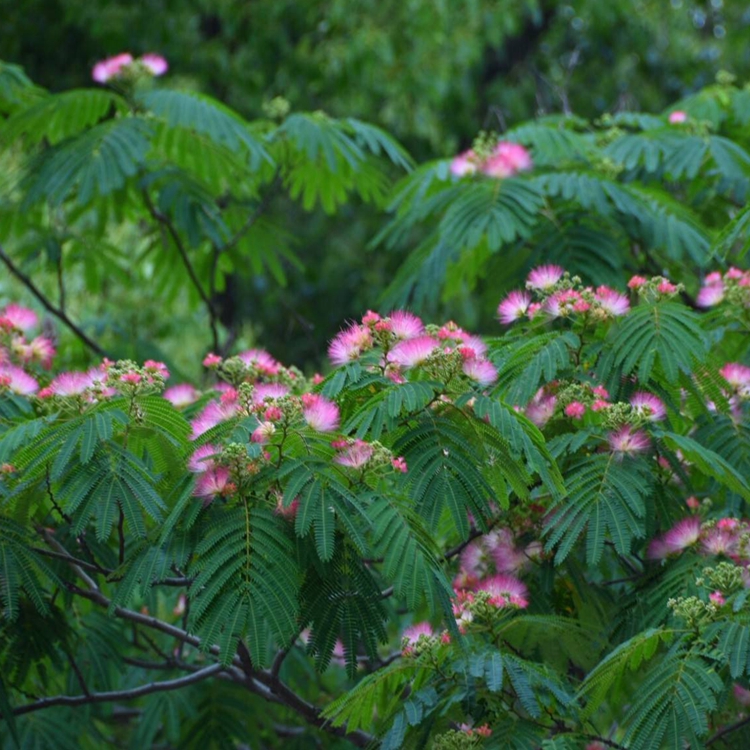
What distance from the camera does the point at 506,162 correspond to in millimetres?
5996

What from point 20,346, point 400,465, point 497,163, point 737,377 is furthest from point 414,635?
point 497,163

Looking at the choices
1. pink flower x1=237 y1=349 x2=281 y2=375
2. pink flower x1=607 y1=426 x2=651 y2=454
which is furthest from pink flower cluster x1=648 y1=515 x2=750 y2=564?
pink flower x1=237 y1=349 x2=281 y2=375

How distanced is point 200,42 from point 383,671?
29.8 ft

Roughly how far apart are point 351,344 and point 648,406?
0.89m

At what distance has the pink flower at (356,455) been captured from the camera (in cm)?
364

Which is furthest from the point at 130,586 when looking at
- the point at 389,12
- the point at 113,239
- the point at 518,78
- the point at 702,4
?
the point at 702,4

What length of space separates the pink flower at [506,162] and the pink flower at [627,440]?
209cm

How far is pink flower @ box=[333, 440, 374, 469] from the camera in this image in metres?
3.64

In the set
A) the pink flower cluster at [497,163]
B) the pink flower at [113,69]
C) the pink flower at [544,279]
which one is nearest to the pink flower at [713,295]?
the pink flower at [544,279]

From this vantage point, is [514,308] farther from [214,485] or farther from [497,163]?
[497,163]

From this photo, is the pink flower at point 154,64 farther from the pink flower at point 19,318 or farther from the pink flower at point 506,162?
the pink flower at point 19,318

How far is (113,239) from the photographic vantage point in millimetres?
10562

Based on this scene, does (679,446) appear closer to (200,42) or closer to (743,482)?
(743,482)

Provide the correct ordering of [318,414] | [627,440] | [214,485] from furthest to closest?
1. [627,440]
2. [318,414]
3. [214,485]
